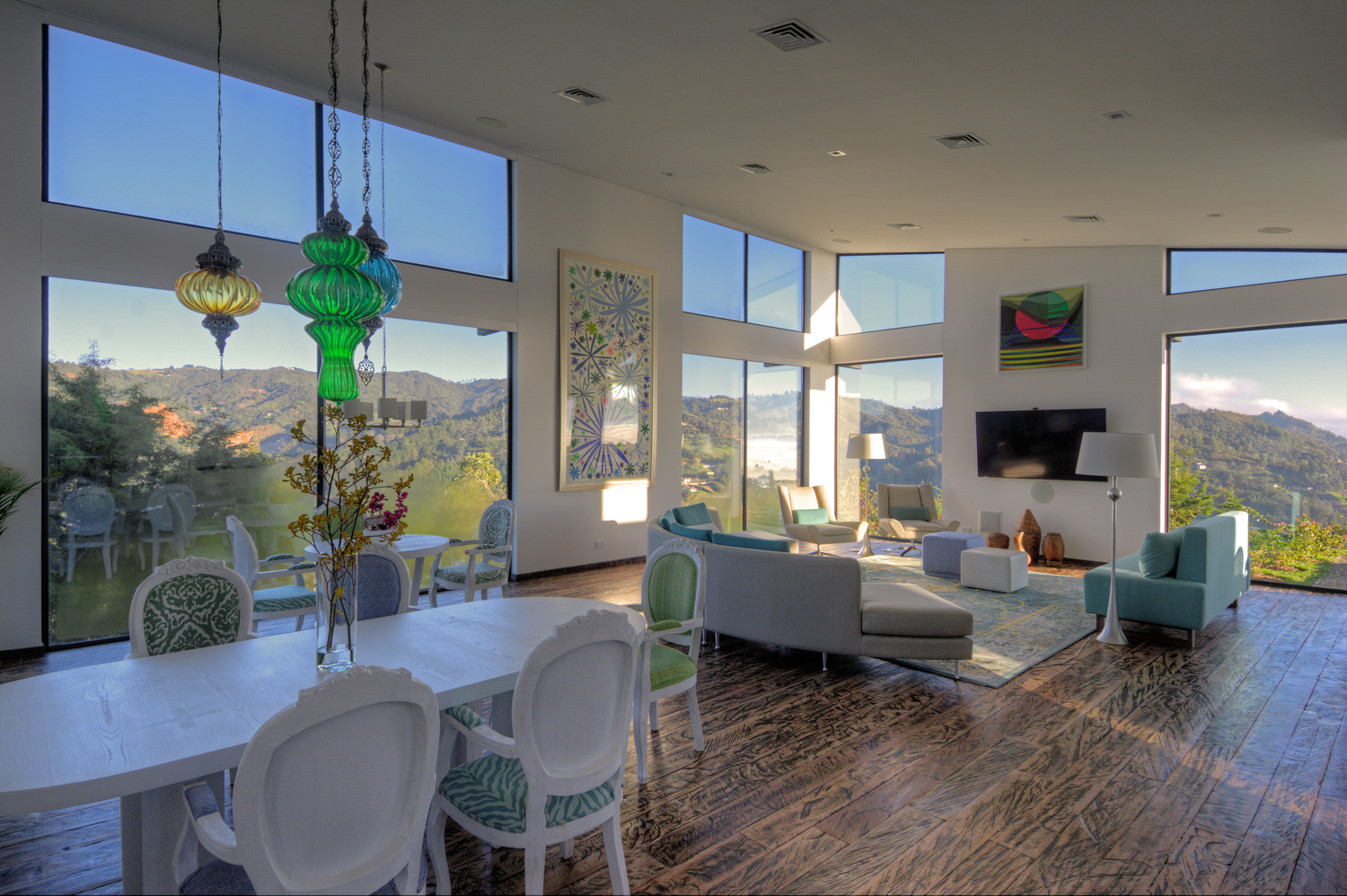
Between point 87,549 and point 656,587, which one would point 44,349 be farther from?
→ point 656,587

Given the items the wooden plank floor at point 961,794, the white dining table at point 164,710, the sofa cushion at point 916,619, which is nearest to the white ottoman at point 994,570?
the wooden plank floor at point 961,794

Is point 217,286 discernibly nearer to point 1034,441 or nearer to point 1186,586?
point 1186,586

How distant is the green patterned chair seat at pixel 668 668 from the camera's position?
312cm

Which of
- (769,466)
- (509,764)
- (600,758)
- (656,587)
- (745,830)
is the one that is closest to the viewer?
(600,758)

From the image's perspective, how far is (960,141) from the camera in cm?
545

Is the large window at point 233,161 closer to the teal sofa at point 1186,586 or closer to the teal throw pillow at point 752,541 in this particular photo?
the teal throw pillow at point 752,541

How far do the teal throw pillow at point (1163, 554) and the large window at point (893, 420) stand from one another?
399 cm

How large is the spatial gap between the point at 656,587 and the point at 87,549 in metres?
4.08

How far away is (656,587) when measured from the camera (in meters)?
3.53

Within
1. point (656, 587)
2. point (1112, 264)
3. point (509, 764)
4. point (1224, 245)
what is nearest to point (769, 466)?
point (1112, 264)

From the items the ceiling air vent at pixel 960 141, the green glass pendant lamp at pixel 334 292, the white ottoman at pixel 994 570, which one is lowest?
the white ottoman at pixel 994 570

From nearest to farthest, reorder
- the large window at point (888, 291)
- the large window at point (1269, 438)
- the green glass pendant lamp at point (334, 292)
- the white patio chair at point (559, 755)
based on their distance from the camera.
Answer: the white patio chair at point (559, 755)
the green glass pendant lamp at point (334, 292)
the large window at point (1269, 438)
the large window at point (888, 291)

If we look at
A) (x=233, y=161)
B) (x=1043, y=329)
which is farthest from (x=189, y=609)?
(x=1043, y=329)

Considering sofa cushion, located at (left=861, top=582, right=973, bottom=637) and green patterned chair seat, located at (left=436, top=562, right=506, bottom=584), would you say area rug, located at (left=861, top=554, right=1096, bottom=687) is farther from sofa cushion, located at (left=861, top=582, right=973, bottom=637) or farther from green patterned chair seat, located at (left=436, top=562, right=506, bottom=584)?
green patterned chair seat, located at (left=436, top=562, right=506, bottom=584)
